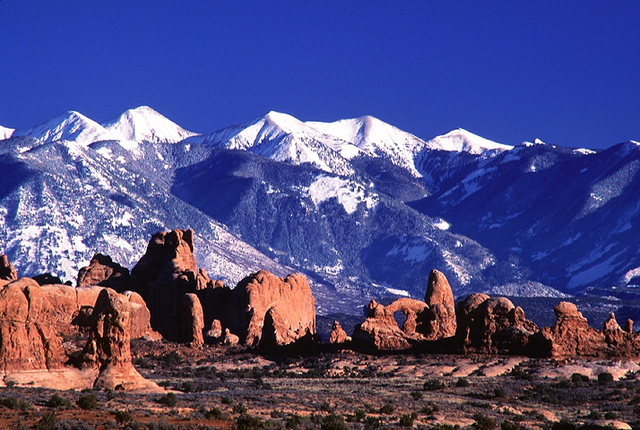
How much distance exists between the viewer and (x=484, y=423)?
6662 cm

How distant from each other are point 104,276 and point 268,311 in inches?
992

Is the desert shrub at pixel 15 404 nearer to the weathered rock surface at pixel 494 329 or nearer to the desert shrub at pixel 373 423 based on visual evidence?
the desert shrub at pixel 373 423

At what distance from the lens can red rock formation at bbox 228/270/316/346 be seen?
412 feet

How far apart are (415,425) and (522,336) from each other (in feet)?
142

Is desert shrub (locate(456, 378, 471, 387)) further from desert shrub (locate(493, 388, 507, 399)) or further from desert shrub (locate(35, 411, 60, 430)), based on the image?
desert shrub (locate(35, 411, 60, 430))

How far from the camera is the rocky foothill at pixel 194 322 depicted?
78625mm

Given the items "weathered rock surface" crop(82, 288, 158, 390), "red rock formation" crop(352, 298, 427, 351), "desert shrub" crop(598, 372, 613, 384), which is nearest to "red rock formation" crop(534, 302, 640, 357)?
"desert shrub" crop(598, 372, 613, 384)

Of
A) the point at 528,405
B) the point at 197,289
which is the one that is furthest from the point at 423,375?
the point at 197,289

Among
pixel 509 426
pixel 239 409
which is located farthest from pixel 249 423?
pixel 509 426

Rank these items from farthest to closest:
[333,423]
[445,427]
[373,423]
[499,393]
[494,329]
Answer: [494,329], [499,393], [373,423], [445,427], [333,423]

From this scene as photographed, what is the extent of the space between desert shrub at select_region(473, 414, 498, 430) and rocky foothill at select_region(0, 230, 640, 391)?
61.6 ft

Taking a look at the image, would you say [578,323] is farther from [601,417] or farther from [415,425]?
[415,425]

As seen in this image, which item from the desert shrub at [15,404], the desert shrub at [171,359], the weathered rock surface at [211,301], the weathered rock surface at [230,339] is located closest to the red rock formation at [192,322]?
the weathered rock surface at [211,301]

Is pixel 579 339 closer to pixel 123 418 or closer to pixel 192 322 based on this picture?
pixel 192 322
